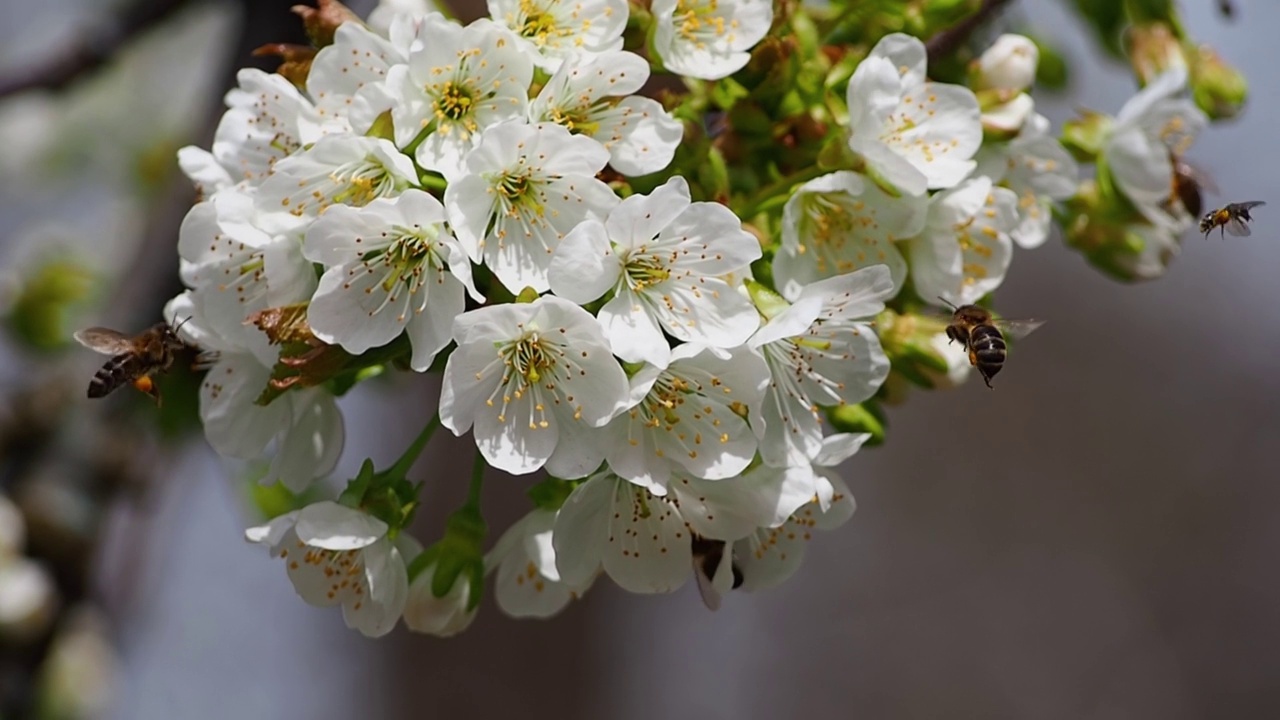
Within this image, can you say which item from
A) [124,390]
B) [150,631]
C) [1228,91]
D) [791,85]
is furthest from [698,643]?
[791,85]

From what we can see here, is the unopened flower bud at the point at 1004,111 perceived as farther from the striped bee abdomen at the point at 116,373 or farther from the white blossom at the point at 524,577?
the striped bee abdomen at the point at 116,373

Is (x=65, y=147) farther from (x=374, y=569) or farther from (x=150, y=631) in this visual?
(x=374, y=569)

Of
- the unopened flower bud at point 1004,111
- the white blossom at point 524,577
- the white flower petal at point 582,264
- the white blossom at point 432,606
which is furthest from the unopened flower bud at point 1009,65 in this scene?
the white blossom at point 432,606

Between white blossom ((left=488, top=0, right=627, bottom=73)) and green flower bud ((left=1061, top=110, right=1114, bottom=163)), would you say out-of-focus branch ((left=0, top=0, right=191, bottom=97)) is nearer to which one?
white blossom ((left=488, top=0, right=627, bottom=73))

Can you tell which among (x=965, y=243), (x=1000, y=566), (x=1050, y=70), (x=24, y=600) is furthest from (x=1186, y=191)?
(x=1000, y=566)

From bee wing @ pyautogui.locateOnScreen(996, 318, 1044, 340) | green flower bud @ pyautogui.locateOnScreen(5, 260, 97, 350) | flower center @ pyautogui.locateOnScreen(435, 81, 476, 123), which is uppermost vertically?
flower center @ pyautogui.locateOnScreen(435, 81, 476, 123)

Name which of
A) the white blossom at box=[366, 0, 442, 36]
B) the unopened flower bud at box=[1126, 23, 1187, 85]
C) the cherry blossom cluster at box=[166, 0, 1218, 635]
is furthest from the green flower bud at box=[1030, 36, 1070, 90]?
the white blossom at box=[366, 0, 442, 36]
